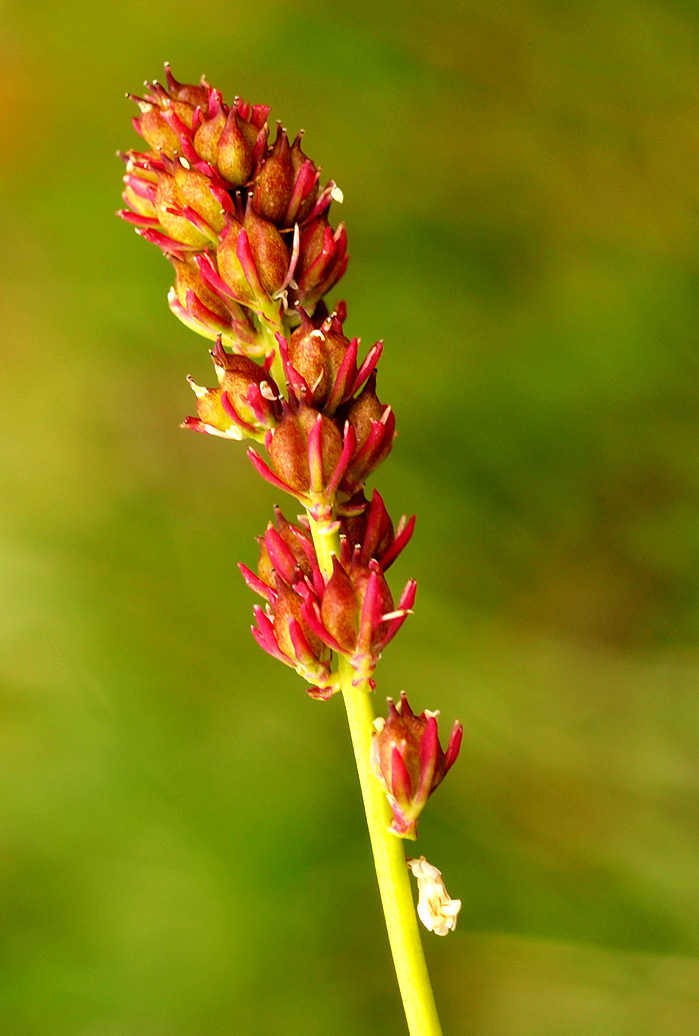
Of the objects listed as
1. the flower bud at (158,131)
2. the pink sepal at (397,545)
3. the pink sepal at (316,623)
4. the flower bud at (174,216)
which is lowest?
the pink sepal at (316,623)

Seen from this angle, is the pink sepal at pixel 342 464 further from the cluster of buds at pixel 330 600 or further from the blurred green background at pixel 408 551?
the blurred green background at pixel 408 551

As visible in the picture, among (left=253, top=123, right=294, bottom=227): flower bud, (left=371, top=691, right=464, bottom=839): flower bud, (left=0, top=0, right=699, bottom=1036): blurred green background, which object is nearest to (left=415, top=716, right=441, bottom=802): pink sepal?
(left=371, top=691, right=464, bottom=839): flower bud

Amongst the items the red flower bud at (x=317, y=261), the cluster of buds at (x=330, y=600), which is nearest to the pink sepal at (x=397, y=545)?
the cluster of buds at (x=330, y=600)

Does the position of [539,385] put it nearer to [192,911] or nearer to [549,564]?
[549,564]

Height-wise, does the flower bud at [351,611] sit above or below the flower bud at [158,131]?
below

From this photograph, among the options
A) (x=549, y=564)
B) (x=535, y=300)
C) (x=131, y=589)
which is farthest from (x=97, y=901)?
(x=535, y=300)

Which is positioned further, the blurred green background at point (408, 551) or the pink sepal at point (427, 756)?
the blurred green background at point (408, 551)

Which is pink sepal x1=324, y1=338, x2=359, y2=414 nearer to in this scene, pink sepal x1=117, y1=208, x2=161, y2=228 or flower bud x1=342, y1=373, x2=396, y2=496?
flower bud x1=342, y1=373, x2=396, y2=496
